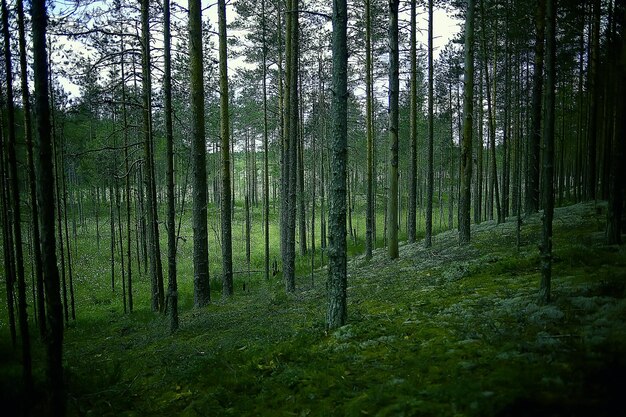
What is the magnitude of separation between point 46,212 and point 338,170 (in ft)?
15.0

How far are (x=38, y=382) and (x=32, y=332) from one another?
10.7m

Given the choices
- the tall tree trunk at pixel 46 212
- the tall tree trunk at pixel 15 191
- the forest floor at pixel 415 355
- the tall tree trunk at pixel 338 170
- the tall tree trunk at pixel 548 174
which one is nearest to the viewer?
the forest floor at pixel 415 355

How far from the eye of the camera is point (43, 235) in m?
4.76

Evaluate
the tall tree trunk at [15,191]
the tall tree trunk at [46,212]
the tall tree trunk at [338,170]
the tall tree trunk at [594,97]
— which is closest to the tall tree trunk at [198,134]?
the tall tree trunk at [15,191]

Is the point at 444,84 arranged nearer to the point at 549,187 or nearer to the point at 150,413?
the point at 549,187

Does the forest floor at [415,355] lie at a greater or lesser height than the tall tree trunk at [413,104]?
lesser

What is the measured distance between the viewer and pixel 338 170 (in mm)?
6594

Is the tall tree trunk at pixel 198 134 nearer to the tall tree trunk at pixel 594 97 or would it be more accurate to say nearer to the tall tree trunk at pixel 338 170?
the tall tree trunk at pixel 338 170

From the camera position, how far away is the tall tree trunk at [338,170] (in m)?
6.43

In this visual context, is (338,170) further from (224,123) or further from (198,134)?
(224,123)

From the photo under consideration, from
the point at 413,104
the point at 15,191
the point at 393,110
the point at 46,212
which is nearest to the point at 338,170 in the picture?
the point at 46,212

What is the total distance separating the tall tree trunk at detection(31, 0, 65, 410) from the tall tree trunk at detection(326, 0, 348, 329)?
4355 mm

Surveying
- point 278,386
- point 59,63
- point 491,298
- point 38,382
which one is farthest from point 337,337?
point 59,63

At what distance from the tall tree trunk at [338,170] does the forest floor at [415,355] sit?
2.01ft
